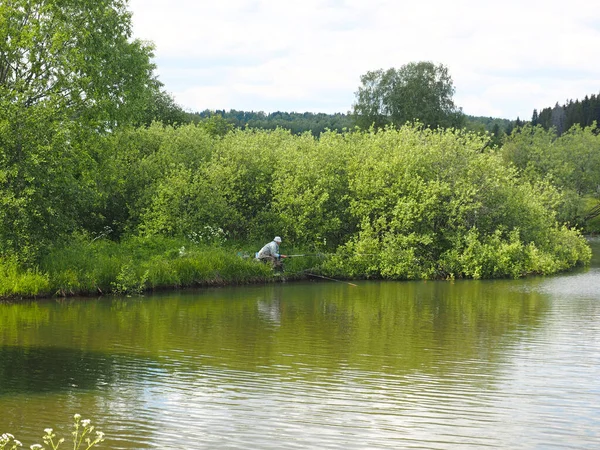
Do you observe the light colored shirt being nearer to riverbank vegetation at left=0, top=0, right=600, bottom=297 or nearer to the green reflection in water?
riverbank vegetation at left=0, top=0, right=600, bottom=297

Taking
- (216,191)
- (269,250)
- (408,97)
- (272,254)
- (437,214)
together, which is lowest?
(272,254)

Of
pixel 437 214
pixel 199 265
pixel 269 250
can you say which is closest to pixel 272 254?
pixel 269 250

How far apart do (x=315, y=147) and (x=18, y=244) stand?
1758cm

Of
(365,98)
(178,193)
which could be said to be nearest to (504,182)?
(178,193)

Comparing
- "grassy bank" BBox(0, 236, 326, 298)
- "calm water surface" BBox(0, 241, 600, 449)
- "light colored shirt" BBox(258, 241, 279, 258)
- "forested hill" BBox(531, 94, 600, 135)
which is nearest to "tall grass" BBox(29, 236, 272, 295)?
"grassy bank" BBox(0, 236, 326, 298)

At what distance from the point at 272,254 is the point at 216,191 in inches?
200

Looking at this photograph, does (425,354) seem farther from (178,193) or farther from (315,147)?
(315,147)

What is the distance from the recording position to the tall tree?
277 ft

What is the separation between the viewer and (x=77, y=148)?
32844mm

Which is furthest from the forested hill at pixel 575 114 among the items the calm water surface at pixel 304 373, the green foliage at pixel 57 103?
the calm water surface at pixel 304 373

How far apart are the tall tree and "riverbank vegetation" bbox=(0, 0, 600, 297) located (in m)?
42.0

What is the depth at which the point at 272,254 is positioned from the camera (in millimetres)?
33000

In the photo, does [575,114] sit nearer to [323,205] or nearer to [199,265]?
[323,205]

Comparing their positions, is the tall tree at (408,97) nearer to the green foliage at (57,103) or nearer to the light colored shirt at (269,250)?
the green foliage at (57,103)
